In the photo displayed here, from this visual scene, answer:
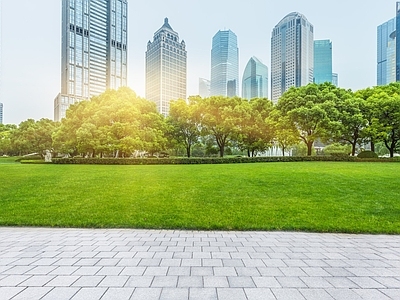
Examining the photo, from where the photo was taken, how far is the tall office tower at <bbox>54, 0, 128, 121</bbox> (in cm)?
9131

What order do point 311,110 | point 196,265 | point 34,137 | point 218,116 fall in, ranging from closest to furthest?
point 196,265 < point 311,110 < point 218,116 < point 34,137

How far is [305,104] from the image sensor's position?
25703 millimetres

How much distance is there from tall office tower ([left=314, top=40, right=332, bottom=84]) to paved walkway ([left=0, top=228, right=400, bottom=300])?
105235 millimetres

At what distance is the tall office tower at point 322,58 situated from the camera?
98.0 m

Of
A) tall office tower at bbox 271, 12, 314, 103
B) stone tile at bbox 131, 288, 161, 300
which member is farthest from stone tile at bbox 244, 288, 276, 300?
tall office tower at bbox 271, 12, 314, 103

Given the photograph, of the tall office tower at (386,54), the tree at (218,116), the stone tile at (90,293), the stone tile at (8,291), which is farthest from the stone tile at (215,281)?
the tall office tower at (386,54)

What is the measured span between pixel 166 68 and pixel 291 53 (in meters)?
37.9

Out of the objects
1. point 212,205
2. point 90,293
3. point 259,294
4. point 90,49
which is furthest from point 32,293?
point 90,49

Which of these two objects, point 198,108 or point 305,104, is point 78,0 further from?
point 305,104

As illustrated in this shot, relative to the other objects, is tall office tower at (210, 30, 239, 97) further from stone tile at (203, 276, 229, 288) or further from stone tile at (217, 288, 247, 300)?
stone tile at (217, 288, 247, 300)

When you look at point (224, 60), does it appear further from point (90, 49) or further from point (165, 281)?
point (165, 281)

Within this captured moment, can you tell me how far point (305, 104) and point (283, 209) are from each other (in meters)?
21.6

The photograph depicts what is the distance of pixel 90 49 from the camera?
96.6 meters

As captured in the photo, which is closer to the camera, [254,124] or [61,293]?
[61,293]
